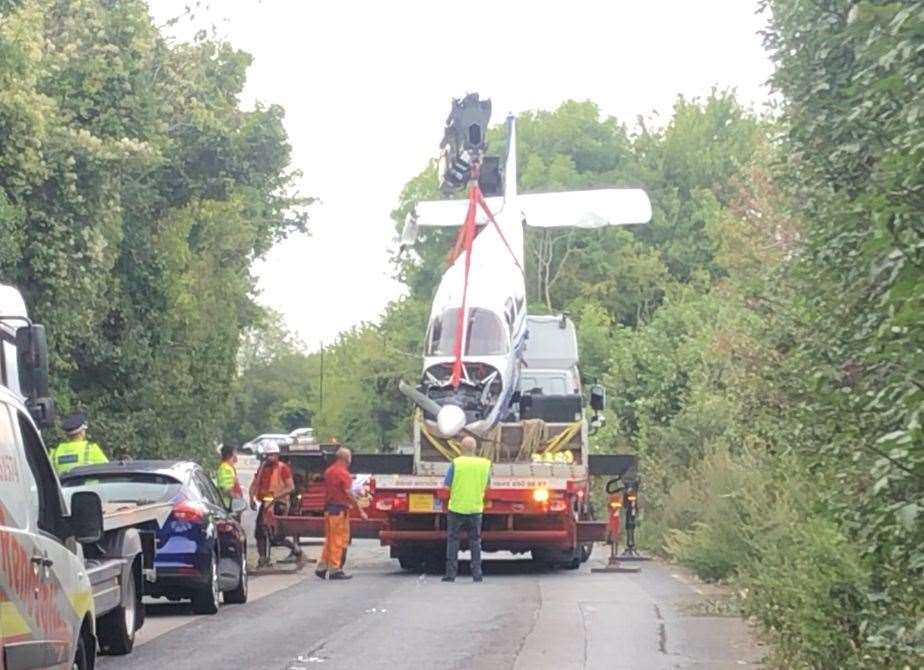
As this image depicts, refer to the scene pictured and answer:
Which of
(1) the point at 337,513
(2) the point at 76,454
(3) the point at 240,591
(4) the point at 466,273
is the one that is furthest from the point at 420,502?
(2) the point at 76,454

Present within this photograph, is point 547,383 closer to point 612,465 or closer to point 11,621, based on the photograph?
point 612,465

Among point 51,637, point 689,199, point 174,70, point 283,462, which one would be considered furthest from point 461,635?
point 689,199

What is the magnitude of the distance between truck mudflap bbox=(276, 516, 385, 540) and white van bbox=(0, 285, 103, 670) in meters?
13.2

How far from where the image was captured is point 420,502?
75.9ft

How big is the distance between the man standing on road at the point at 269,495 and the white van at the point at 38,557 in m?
14.2

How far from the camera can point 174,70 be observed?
3344cm

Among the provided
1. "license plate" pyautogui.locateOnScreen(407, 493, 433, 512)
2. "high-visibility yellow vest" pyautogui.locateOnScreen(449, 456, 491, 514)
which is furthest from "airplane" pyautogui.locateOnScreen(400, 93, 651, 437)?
→ "high-visibility yellow vest" pyautogui.locateOnScreen(449, 456, 491, 514)

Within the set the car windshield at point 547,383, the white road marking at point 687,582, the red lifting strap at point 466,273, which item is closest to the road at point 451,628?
the white road marking at point 687,582

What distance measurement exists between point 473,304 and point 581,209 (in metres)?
9.44

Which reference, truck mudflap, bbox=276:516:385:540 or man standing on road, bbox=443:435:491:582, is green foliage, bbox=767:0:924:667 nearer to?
man standing on road, bbox=443:435:491:582

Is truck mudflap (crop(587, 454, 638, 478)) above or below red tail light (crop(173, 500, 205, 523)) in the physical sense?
above

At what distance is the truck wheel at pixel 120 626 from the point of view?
13.5 meters

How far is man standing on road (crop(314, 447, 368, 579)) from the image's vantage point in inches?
882

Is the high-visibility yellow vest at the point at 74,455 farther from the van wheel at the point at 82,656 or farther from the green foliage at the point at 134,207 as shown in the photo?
the van wheel at the point at 82,656
